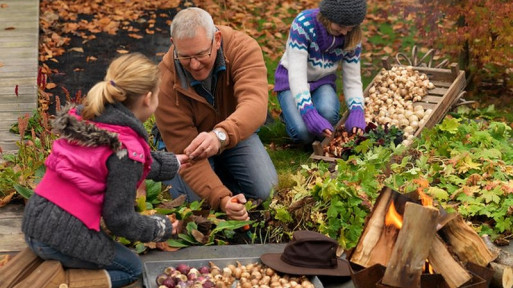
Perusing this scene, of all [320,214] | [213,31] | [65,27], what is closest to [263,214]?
[320,214]

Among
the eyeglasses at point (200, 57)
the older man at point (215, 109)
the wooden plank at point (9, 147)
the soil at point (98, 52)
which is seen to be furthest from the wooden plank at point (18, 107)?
the eyeglasses at point (200, 57)

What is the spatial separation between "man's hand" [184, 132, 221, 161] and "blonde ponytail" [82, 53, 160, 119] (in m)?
0.99

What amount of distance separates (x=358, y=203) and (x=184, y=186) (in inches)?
53.0

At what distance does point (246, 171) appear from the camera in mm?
5848

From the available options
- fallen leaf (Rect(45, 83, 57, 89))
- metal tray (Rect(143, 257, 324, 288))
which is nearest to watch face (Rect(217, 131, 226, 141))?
metal tray (Rect(143, 257, 324, 288))

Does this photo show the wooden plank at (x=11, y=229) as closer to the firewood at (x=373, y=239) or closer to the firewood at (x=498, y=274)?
the firewood at (x=373, y=239)

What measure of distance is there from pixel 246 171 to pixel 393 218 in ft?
5.64

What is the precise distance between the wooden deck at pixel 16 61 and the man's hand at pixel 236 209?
1.96 metres

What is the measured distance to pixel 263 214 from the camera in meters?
5.29

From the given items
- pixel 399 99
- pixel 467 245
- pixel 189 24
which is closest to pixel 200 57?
pixel 189 24

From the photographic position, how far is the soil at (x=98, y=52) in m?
8.37

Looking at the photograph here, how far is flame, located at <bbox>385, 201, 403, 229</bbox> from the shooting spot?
14.2ft

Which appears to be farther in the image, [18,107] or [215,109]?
[18,107]

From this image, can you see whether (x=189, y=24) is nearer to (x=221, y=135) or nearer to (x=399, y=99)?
(x=221, y=135)
